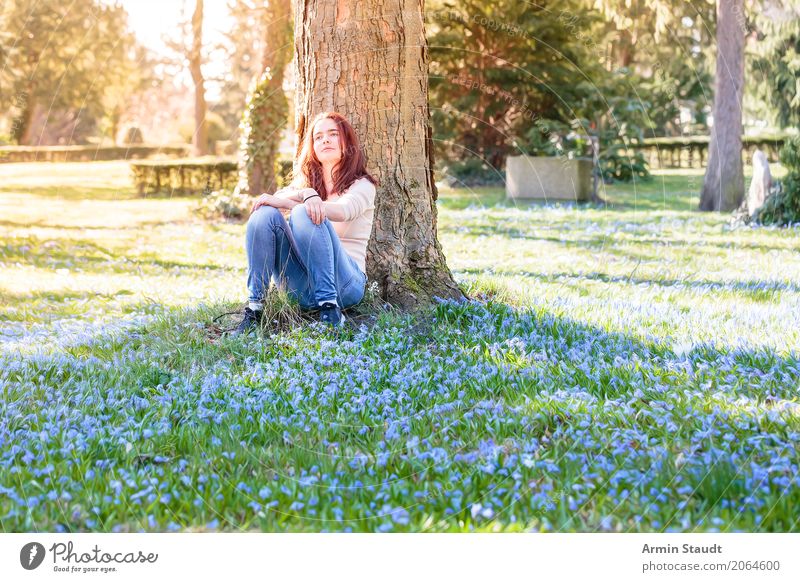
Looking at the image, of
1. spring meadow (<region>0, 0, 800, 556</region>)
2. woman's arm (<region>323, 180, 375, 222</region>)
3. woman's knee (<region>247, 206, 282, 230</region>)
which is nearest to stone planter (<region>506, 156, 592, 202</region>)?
spring meadow (<region>0, 0, 800, 556</region>)

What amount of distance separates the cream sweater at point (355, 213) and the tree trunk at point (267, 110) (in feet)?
26.9

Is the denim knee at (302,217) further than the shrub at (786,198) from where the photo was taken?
No

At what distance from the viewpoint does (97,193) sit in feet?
62.4

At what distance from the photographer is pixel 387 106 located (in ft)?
17.5

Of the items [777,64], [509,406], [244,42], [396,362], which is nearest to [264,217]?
[396,362]

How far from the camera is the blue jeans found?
4758mm

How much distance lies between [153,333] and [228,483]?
8.23 ft

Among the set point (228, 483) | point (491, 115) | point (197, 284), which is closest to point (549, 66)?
point (491, 115)

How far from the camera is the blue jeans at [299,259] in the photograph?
4.76m

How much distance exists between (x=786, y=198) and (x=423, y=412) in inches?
382

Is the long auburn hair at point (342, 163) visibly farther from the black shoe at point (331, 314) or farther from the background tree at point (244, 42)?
the background tree at point (244, 42)

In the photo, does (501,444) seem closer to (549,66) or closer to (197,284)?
(197,284)

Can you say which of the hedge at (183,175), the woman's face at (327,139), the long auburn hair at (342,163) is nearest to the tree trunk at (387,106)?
the long auburn hair at (342,163)

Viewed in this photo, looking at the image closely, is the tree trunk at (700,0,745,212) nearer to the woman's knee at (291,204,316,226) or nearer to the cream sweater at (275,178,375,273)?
the cream sweater at (275,178,375,273)
